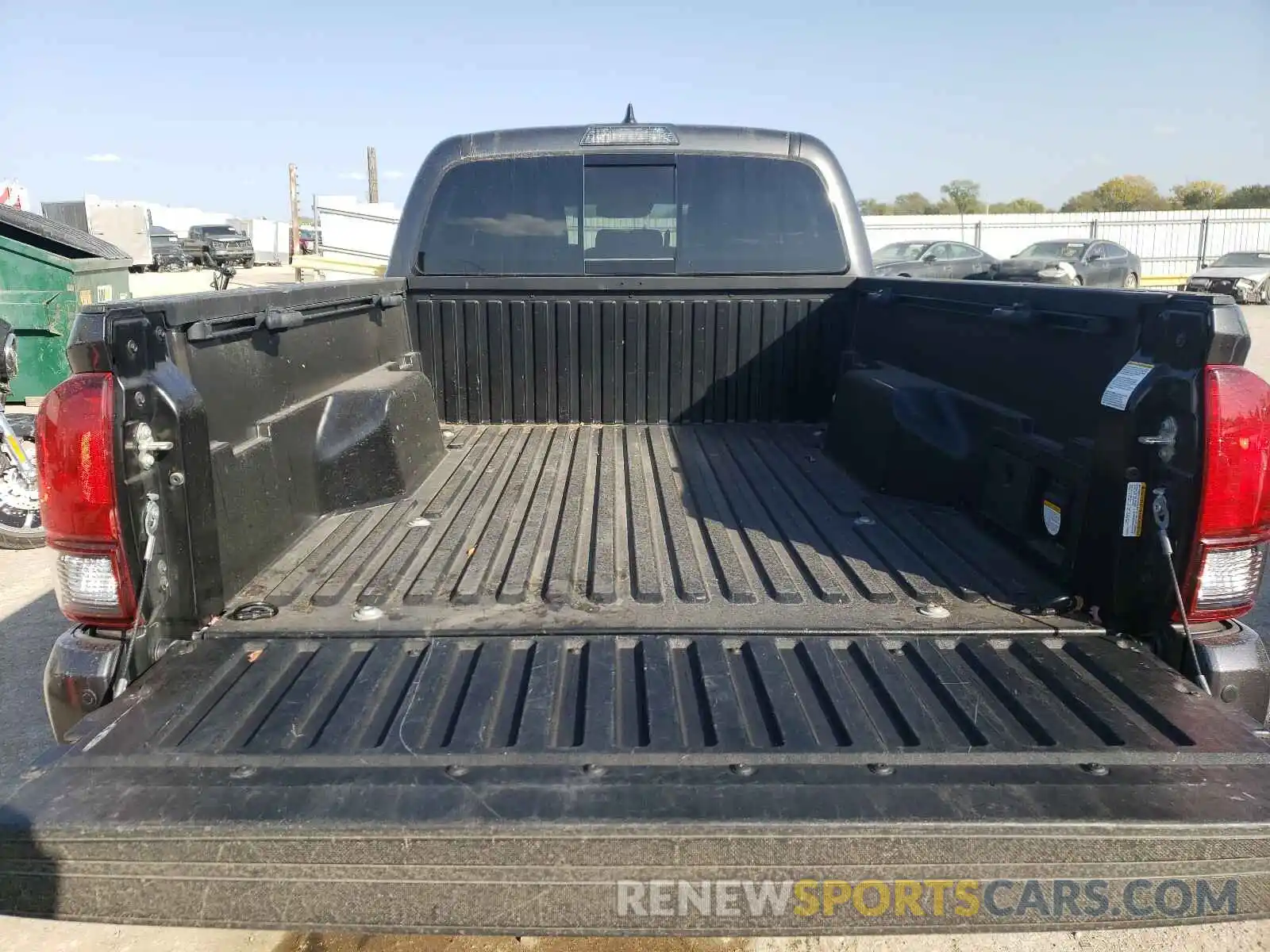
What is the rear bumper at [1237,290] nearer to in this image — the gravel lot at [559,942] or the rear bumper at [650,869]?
the gravel lot at [559,942]

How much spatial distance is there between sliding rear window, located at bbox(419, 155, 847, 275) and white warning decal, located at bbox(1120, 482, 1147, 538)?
2329 millimetres

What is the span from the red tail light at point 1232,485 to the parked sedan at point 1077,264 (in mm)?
19008

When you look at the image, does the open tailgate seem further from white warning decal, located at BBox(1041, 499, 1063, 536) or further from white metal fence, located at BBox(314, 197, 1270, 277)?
white metal fence, located at BBox(314, 197, 1270, 277)

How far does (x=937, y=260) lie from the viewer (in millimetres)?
19500

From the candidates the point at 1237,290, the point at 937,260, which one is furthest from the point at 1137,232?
the point at 937,260

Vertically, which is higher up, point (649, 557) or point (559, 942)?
point (649, 557)

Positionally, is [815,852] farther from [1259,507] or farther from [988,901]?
Answer: [1259,507]

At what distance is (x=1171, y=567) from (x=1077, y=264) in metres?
21.4

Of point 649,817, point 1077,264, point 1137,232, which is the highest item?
point 1137,232

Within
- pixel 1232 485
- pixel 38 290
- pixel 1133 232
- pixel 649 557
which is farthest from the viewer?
pixel 1133 232

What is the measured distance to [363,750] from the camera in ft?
5.27

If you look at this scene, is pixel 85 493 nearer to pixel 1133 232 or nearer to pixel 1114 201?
pixel 1133 232

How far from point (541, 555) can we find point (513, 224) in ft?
6.77

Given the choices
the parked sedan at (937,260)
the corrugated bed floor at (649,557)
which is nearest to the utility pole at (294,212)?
the parked sedan at (937,260)
